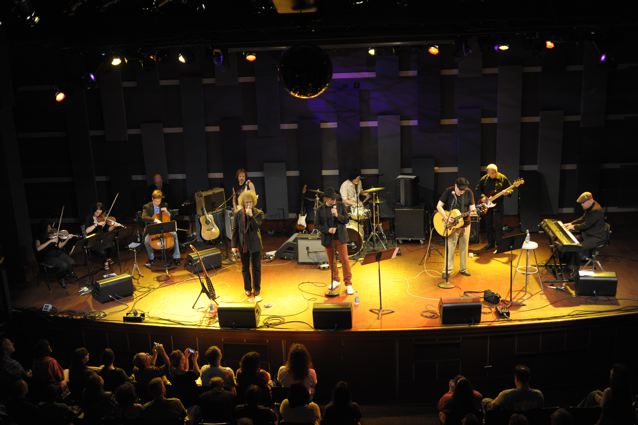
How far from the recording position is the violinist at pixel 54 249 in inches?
421

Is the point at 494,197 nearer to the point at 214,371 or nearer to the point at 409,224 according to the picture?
the point at 409,224

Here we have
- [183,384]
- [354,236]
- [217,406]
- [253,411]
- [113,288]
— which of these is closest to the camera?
[253,411]

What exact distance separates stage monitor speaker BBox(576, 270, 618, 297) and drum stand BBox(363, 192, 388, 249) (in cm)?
392

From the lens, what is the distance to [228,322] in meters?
8.71

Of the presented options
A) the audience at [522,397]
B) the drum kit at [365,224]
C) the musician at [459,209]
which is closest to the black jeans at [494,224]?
the musician at [459,209]

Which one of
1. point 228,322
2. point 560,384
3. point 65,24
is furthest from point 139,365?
point 560,384

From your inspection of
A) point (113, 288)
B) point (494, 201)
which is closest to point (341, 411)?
point (113, 288)

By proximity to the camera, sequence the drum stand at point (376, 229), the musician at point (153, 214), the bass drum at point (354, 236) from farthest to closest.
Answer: the drum stand at point (376, 229) < the bass drum at point (354, 236) < the musician at point (153, 214)

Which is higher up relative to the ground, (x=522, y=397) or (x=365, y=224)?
(x=365, y=224)

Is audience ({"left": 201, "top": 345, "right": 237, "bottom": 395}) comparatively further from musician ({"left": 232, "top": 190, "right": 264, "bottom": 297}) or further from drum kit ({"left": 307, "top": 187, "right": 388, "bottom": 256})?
drum kit ({"left": 307, "top": 187, "right": 388, "bottom": 256})

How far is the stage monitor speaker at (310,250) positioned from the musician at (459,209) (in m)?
2.30

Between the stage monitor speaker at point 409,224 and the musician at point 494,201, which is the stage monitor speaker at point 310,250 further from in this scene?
the musician at point 494,201

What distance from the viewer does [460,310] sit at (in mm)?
8453

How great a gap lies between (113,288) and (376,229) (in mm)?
5300
